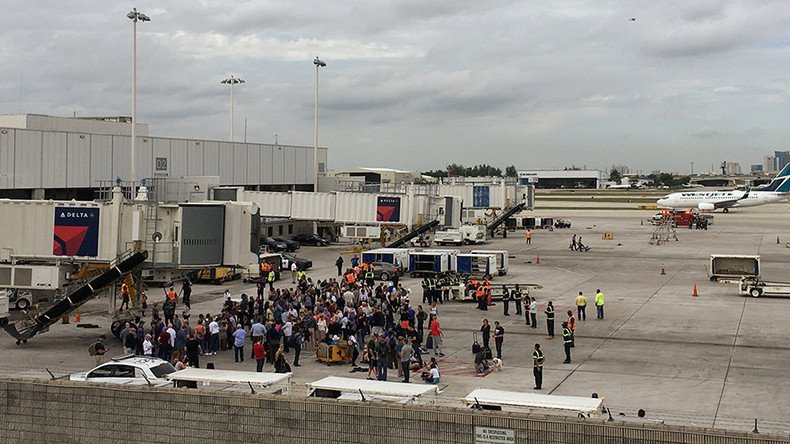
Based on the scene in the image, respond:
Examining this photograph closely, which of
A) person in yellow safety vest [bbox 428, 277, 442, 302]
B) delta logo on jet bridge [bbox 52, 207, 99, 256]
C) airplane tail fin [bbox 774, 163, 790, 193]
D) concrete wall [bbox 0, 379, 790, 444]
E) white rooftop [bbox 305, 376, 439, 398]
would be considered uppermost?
airplane tail fin [bbox 774, 163, 790, 193]

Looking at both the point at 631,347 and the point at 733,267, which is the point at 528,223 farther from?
the point at 631,347

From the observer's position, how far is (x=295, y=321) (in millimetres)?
28500

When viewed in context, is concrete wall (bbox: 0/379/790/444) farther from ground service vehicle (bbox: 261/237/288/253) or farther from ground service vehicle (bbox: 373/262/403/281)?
ground service vehicle (bbox: 261/237/288/253)

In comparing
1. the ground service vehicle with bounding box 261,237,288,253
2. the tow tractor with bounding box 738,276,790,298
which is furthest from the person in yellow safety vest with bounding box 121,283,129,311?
the ground service vehicle with bounding box 261,237,288,253

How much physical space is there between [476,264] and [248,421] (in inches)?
1379

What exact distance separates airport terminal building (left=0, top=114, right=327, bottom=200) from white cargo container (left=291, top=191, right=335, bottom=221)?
702 cm

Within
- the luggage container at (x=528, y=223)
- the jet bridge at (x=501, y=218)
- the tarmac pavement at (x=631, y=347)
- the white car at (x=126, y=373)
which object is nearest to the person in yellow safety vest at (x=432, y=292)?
the tarmac pavement at (x=631, y=347)

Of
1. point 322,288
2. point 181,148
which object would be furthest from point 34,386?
point 181,148

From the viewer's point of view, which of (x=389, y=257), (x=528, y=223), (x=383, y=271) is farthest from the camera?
(x=528, y=223)

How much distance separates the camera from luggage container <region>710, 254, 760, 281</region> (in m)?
47.5

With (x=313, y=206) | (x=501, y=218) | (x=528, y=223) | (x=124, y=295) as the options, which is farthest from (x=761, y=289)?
(x=528, y=223)

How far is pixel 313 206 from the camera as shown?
222 feet

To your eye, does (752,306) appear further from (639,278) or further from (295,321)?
(295,321)

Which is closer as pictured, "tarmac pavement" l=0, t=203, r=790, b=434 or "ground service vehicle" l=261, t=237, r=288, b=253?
"tarmac pavement" l=0, t=203, r=790, b=434
